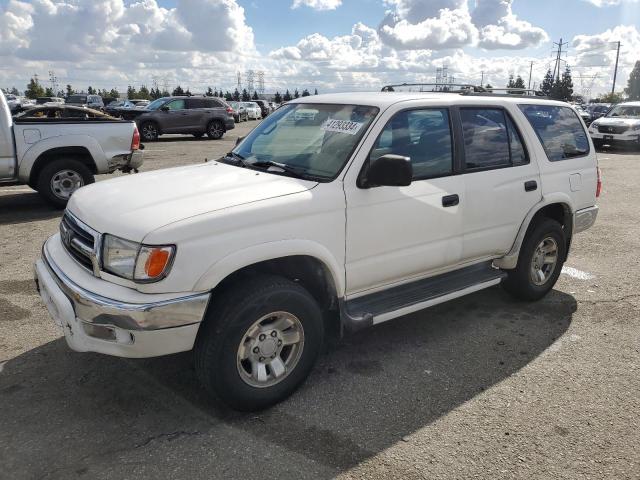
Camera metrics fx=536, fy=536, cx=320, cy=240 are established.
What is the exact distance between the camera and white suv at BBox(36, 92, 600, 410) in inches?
108

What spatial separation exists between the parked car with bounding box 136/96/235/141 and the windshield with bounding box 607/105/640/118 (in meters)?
14.9

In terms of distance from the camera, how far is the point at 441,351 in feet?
13.0

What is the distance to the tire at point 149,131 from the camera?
67.2 ft

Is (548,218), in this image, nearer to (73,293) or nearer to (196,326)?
(196,326)

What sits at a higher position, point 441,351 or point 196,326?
point 196,326

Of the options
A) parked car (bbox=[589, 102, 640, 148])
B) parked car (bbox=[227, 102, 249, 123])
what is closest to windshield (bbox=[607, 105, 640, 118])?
parked car (bbox=[589, 102, 640, 148])

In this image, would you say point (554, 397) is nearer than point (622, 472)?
No

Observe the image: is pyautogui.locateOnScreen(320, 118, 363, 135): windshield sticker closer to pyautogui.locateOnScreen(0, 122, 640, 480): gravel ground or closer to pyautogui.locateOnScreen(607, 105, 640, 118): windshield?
pyautogui.locateOnScreen(0, 122, 640, 480): gravel ground

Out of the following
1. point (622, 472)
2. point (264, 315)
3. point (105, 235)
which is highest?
point (105, 235)

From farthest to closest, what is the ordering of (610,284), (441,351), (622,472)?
(610,284)
(441,351)
(622,472)

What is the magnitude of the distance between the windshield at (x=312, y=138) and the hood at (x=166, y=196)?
20 cm

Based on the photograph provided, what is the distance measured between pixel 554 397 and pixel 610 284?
101 inches

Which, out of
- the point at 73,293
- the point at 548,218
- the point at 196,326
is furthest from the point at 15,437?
the point at 548,218

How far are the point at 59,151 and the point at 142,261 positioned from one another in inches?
240
